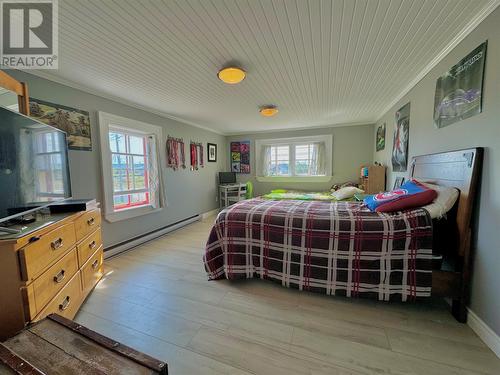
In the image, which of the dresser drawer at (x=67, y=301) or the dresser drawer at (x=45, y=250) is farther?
the dresser drawer at (x=67, y=301)

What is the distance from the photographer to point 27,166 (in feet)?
4.63

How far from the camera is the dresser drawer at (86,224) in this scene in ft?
5.74

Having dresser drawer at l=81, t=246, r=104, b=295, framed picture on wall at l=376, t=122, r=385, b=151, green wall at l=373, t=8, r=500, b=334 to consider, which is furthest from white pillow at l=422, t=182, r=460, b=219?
dresser drawer at l=81, t=246, r=104, b=295

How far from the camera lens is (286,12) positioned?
1360 millimetres

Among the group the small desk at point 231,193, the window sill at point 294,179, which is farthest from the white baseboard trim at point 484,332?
the small desk at point 231,193

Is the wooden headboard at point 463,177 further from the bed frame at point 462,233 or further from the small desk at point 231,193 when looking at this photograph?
the small desk at point 231,193

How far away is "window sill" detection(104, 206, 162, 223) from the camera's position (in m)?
2.82

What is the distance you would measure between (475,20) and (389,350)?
2343mm

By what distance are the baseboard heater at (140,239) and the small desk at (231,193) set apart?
49.4 inches

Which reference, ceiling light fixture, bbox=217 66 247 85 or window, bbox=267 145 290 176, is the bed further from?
window, bbox=267 145 290 176

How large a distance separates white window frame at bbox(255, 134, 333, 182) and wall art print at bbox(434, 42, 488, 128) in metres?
3.03

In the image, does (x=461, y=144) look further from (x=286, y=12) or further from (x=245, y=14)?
(x=245, y=14)

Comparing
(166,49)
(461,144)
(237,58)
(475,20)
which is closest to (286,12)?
(237,58)

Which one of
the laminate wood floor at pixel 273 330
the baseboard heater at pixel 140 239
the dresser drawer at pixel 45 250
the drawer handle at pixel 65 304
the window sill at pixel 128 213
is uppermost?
the dresser drawer at pixel 45 250
